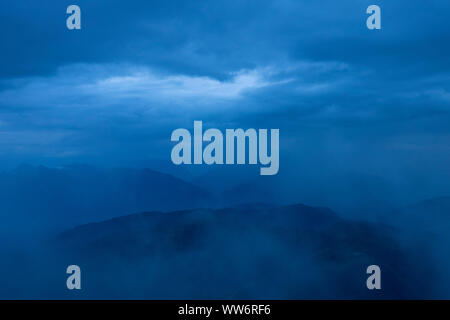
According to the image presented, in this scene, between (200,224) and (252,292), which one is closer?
(252,292)

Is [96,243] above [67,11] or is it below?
below

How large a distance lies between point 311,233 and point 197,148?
1.65m

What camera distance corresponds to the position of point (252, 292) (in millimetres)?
4102

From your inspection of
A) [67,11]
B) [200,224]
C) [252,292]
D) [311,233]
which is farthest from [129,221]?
[67,11]
